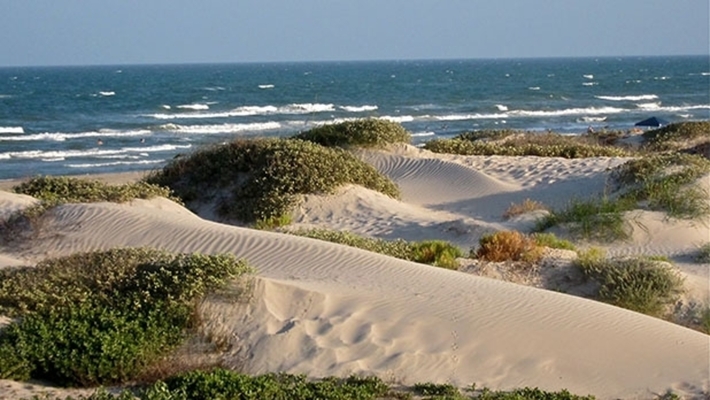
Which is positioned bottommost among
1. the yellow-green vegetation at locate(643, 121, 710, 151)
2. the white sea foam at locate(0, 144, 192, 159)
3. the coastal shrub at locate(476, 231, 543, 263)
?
the white sea foam at locate(0, 144, 192, 159)

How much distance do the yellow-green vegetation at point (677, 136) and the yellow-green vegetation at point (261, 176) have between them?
38.5ft

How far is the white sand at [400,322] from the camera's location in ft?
24.6

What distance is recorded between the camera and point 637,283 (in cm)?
1055

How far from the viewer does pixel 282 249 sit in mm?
10469

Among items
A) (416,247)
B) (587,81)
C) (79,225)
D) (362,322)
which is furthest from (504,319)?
(587,81)

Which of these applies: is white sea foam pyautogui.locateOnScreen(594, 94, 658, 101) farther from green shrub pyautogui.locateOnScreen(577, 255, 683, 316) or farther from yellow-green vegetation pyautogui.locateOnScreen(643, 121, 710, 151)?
green shrub pyautogui.locateOnScreen(577, 255, 683, 316)

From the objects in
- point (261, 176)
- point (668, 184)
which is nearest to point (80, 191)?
point (261, 176)

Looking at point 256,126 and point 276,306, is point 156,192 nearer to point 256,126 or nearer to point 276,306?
point 276,306

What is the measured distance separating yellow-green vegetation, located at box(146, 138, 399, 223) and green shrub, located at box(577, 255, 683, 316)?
5784mm

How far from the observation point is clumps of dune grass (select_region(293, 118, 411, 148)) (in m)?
21.0

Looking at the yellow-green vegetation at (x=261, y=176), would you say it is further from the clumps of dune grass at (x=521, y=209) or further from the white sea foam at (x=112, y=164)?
the white sea foam at (x=112, y=164)

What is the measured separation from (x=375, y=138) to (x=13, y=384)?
14.7m

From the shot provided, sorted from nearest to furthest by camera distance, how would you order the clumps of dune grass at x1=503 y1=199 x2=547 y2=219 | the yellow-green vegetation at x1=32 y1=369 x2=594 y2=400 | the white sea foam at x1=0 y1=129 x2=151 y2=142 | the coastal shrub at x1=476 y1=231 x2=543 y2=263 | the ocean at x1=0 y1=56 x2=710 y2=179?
the yellow-green vegetation at x1=32 y1=369 x2=594 y2=400, the coastal shrub at x1=476 y1=231 x2=543 y2=263, the clumps of dune grass at x1=503 y1=199 x2=547 y2=219, the ocean at x1=0 y1=56 x2=710 y2=179, the white sea foam at x1=0 y1=129 x2=151 y2=142

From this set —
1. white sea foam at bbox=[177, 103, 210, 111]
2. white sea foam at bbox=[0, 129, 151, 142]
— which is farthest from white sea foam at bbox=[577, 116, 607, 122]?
white sea foam at bbox=[0, 129, 151, 142]
